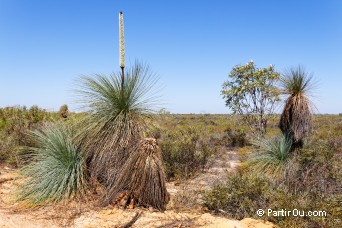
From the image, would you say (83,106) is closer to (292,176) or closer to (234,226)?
(234,226)

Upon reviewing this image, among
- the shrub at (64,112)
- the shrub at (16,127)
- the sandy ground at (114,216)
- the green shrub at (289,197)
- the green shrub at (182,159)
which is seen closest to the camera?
the green shrub at (289,197)

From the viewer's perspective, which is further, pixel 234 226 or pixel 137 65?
pixel 137 65

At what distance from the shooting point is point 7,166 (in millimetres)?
10156

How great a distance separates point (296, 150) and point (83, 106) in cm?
620

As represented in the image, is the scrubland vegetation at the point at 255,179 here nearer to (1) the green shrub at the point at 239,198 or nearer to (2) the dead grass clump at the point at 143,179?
(1) the green shrub at the point at 239,198

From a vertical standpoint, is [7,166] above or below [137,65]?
below

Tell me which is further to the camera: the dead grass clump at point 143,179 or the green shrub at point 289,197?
the dead grass clump at point 143,179

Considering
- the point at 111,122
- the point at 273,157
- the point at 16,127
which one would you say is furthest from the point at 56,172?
the point at 273,157

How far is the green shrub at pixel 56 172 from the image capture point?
6359 millimetres

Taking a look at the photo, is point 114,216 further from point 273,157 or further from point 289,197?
point 273,157

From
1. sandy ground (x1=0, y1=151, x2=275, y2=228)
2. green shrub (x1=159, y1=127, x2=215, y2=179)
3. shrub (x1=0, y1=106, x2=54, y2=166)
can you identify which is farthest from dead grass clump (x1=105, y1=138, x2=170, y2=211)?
shrub (x1=0, y1=106, x2=54, y2=166)

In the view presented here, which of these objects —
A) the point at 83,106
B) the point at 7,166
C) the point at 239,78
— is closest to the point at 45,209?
the point at 83,106

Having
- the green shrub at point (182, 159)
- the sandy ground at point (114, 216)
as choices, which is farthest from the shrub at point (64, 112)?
the sandy ground at point (114, 216)

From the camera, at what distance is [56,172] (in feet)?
21.5
